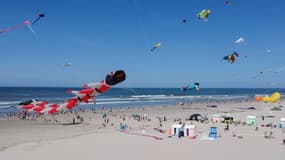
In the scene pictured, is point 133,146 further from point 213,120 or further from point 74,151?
point 213,120

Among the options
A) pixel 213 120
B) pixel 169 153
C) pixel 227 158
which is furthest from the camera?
pixel 213 120

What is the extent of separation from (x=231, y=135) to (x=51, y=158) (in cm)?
1008

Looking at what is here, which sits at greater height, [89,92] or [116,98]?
[89,92]

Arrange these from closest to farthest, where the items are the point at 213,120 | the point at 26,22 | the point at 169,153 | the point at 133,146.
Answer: the point at 26,22 → the point at 169,153 → the point at 133,146 → the point at 213,120

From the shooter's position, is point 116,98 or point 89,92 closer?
point 89,92

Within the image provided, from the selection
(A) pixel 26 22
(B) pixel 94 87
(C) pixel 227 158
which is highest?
(A) pixel 26 22

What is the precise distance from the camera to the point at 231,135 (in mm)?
18672

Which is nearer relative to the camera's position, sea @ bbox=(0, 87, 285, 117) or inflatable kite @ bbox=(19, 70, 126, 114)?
inflatable kite @ bbox=(19, 70, 126, 114)

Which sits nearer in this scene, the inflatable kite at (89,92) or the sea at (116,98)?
the inflatable kite at (89,92)

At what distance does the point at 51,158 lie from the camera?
13.1 metres

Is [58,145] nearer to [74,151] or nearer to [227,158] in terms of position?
[74,151]

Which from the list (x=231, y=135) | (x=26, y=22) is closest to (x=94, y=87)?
(x=26, y=22)

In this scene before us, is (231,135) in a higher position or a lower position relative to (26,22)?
lower

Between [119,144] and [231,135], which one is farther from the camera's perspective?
[231,135]
